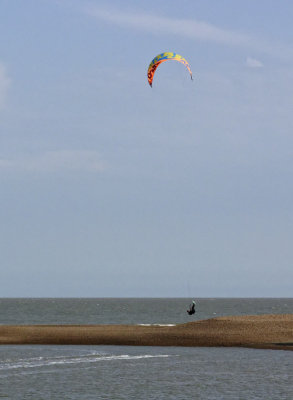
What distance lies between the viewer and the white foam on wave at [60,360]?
45.4 metres

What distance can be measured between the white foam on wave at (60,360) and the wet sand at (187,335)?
27.8 feet

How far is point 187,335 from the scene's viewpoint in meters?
61.2

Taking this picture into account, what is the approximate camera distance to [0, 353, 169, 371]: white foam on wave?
45.4 metres

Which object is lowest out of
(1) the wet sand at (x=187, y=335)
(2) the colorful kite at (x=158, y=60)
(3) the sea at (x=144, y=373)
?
(3) the sea at (x=144, y=373)

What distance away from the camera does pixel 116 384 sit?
38438mm

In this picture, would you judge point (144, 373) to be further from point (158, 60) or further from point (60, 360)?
point (158, 60)

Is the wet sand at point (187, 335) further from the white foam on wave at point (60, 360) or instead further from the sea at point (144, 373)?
the white foam on wave at point (60, 360)

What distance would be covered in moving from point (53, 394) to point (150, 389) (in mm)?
4796

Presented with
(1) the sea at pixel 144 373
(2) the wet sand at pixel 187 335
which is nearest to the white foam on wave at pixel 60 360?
(1) the sea at pixel 144 373

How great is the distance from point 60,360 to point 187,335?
15.5m

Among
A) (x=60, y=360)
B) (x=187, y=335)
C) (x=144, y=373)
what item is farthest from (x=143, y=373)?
(x=187, y=335)

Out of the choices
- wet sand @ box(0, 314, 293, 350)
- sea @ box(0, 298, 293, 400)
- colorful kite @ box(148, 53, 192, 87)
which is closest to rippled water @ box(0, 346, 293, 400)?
sea @ box(0, 298, 293, 400)

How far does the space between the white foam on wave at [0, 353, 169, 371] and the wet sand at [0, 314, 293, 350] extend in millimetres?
8470

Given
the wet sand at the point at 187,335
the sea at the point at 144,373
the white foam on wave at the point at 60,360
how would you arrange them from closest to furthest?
the sea at the point at 144,373, the white foam on wave at the point at 60,360, the wet sand at the point at 187,335
